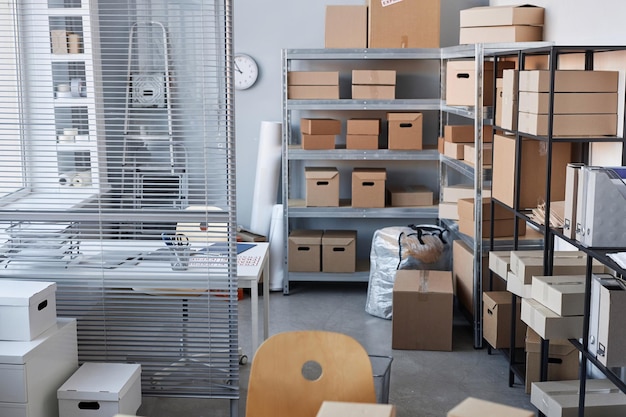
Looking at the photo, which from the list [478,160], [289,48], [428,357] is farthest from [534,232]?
[289,48]

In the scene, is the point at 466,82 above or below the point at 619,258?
above

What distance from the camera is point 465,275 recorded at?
5301mm

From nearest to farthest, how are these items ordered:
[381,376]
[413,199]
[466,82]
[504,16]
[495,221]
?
[381,376] < [495,221] < [466,82] < [504,16] < [413,199]

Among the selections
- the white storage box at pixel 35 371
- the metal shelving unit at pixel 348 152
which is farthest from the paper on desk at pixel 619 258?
the metal shelving unit at pixel 348 152

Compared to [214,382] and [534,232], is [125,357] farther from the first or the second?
[534,232]

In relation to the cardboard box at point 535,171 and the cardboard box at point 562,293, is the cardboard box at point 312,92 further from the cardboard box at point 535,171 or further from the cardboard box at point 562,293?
the cardboard box at point 562,293

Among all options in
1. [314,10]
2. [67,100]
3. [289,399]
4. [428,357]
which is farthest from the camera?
[314,10]

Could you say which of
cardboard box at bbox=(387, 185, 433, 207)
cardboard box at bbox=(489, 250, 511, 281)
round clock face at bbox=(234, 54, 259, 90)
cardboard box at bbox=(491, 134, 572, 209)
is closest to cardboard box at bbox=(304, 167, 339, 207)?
cardboard box at bbox=(387, 185, 433, 207)

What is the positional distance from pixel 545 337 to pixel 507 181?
1.10 m

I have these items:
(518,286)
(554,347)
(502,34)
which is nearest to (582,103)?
(518,286)

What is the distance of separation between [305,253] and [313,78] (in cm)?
131

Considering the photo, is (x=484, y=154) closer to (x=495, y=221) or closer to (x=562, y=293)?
(x=495, y=221)

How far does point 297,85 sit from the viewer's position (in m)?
5.94

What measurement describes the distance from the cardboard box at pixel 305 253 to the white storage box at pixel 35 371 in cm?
269
